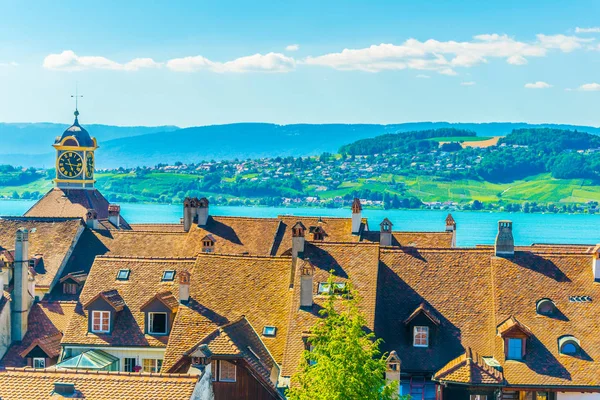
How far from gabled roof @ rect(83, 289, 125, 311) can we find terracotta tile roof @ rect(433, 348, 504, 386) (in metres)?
19.2

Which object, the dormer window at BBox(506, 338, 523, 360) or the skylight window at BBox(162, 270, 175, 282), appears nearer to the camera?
the dormer window at BBox(506, 338, 523, 360)

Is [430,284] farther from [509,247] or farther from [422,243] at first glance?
[422,243]

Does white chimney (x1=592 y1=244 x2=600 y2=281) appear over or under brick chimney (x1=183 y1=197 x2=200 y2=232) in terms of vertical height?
under

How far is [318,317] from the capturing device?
2334 inches

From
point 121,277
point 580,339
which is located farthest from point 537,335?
point 121,277

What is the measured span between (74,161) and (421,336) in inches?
2526

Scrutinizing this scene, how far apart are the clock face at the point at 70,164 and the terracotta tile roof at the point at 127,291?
46529mm

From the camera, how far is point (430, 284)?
6197 cm

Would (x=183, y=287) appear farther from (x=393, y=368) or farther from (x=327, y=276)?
(x=393, y=368)

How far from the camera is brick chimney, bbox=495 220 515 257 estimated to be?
62250 mm

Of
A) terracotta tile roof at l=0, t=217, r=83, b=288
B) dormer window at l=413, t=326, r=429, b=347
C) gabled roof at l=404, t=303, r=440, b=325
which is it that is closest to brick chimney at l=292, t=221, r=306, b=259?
→ gabled roof at l=404, t=303, r=440, b=325

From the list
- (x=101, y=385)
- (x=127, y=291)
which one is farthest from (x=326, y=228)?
(x=101, y=385)

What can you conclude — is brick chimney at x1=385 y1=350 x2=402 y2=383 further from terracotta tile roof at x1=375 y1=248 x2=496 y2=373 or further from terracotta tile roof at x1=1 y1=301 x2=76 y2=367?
terracotta tile roof at x1=1 y1=301 x2=76 y2=367

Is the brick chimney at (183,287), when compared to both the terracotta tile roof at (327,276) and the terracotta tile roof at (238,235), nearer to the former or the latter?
the terracotta tile roof at (327,276)
